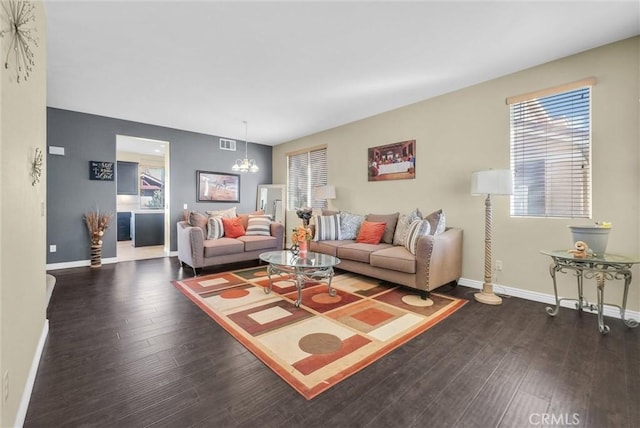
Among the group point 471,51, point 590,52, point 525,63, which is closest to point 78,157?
point 471,51

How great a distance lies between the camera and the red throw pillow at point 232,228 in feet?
16.0

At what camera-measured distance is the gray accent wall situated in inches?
174

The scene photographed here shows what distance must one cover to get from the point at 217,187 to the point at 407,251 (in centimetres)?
449

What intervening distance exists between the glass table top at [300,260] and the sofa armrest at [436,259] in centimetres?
94

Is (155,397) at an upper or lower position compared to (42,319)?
lower

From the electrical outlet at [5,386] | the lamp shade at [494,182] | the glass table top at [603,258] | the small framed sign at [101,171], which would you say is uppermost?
the small framed sign at [101,171]

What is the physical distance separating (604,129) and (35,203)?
472 centimetres

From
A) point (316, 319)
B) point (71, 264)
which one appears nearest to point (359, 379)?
point (316, 319)

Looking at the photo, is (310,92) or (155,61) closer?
(155,61)

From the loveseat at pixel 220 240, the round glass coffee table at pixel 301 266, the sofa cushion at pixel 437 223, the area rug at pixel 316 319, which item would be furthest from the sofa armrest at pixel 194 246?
the sofa cushion at pixel 437 223

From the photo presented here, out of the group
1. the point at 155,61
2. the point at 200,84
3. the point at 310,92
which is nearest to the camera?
the point at 155,61

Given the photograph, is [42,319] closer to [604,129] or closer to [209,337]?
[209,337]

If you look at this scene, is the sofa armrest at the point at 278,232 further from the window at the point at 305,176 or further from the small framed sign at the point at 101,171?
the small framed sign at the point at 101,171

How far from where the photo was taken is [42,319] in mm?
2117
